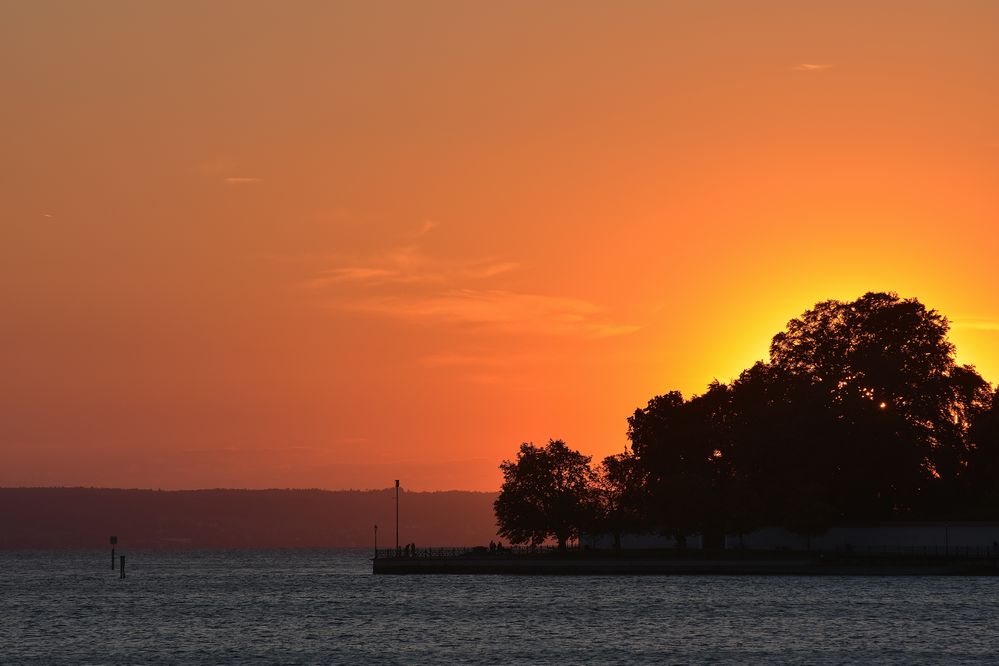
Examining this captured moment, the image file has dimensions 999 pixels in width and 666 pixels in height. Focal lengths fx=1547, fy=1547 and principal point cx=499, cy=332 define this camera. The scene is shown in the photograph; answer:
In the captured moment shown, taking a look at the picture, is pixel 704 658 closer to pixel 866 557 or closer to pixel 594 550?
pixel 866 557

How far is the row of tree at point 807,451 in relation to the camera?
506ft

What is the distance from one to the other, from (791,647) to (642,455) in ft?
266

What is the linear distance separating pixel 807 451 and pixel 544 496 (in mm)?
29689

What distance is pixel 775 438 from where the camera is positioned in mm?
155125

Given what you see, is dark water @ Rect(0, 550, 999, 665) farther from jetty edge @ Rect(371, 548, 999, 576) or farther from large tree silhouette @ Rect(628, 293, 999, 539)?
large tree silhouette @ Rect(628, 293, 999, 539)

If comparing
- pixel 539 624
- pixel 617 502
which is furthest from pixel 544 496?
pixel 539 624

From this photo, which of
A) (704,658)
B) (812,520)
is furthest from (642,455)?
(704,658)

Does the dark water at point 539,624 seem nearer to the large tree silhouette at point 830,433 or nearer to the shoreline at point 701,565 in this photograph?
the shoreline at point 701,565

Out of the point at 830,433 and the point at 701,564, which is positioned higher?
the point at 830,433

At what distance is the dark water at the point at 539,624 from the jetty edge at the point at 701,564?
1.43 meters

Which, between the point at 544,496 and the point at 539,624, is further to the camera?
the point at 544,496

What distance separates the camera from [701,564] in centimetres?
15338

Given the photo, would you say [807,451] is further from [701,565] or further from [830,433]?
[701,565]

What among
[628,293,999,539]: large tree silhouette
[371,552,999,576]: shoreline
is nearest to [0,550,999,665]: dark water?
[371,552,999,576]: shoreline
